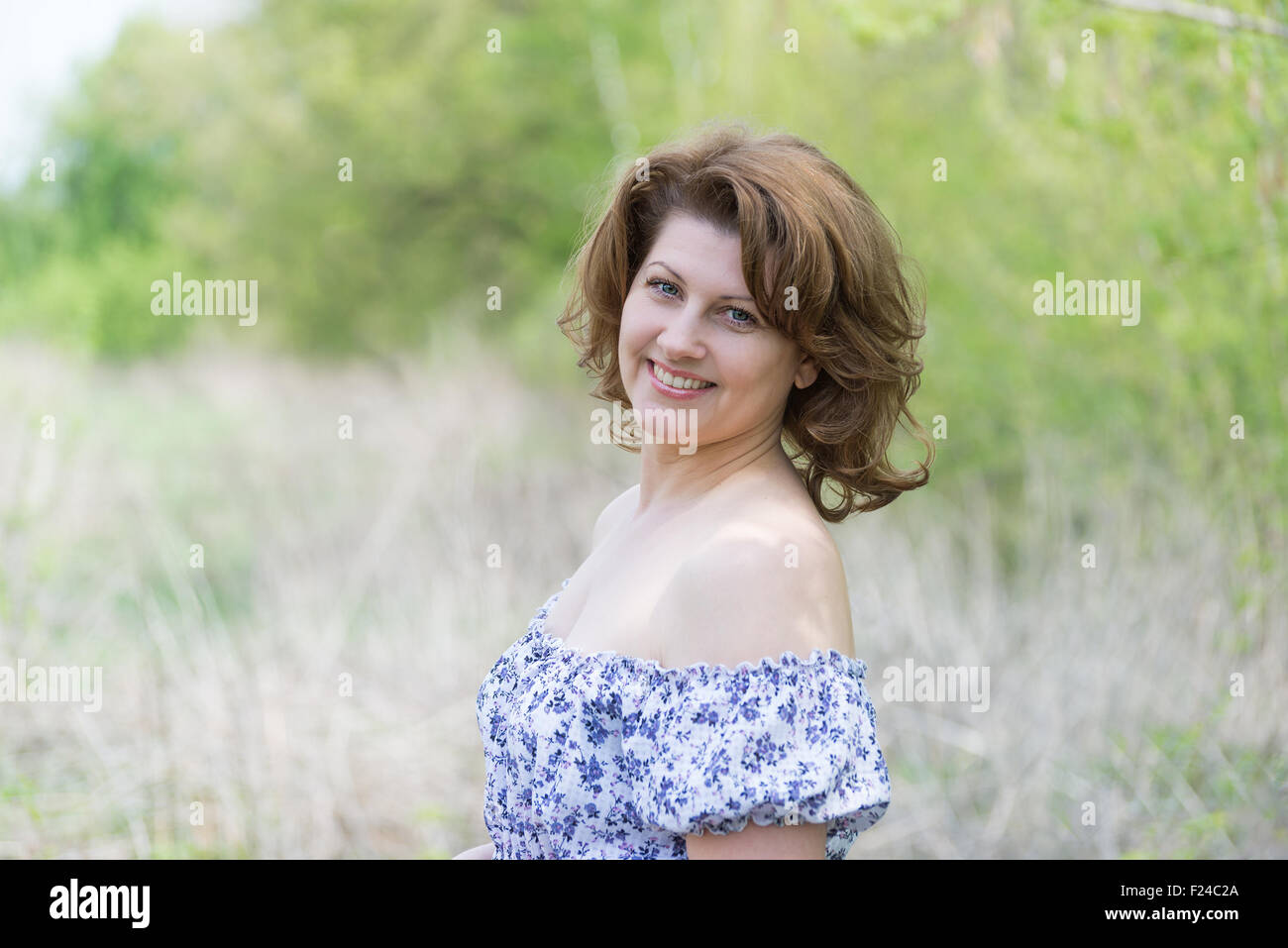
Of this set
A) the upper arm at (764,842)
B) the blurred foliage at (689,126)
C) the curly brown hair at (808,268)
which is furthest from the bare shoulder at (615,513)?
the upper arm at (764,842)

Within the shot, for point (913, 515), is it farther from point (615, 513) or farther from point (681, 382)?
point (681, 382)

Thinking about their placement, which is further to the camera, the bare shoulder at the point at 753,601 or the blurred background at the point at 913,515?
the blurred background at the point at 913,515

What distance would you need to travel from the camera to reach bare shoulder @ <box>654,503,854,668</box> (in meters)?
1.41

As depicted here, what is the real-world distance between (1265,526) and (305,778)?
3.51m

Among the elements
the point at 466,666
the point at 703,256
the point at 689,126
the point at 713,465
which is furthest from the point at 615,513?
the point at 466,666

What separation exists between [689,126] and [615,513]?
2.75 ft

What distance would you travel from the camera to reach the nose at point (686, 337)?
1588mm

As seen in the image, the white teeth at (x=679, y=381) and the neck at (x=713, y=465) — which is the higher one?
the white teeth at (x=679, y=381)

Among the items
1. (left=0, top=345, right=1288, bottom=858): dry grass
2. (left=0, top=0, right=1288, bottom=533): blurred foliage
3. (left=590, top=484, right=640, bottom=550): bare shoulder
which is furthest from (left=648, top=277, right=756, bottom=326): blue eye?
(left=0, top=345, right=1288, bottom=858): dry grass

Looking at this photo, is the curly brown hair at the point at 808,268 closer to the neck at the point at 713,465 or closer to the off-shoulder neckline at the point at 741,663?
the neck at the point at 713,465

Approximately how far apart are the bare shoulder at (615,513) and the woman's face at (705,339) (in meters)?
0.31

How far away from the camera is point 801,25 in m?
7.15

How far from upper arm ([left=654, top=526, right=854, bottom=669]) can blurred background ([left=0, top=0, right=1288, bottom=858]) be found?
76cm

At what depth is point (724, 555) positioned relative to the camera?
1.44 meters
